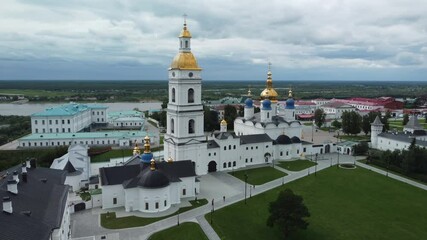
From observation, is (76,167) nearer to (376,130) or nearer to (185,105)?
(185,105)

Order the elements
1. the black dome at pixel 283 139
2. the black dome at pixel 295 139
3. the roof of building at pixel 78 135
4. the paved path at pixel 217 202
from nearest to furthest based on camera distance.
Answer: the paved path at pixel 217 202
the black dome at pixel 283 139
the black dome at pixel 295 139
the roof of building at pixel 78 135

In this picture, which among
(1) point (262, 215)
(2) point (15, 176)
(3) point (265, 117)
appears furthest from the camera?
(3) point (265, 117)

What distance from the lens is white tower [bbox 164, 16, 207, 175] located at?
3259 centimetres

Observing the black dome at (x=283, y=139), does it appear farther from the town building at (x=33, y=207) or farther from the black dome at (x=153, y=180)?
the town building at (x=33, y=207)

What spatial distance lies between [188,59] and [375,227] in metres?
21.0

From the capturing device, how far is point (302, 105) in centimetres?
9312

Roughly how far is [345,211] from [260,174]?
10.8 metres

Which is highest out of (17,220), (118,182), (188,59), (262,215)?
(188,59)

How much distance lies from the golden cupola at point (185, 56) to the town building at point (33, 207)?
15.4 m

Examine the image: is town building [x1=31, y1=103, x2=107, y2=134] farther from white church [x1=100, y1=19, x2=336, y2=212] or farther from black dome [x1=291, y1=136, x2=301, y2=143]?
black dome [x1=291, y1=136, x2=301, y2=143]

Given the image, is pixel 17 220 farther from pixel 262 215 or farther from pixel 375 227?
pixel 375 227

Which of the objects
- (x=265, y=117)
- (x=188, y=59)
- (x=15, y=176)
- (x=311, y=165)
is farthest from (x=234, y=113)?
(x=15, y=176)

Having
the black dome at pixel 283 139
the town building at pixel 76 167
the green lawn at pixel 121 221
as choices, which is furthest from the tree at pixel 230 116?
the green lawn at pixel 121 221

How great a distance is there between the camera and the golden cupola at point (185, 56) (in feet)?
106
